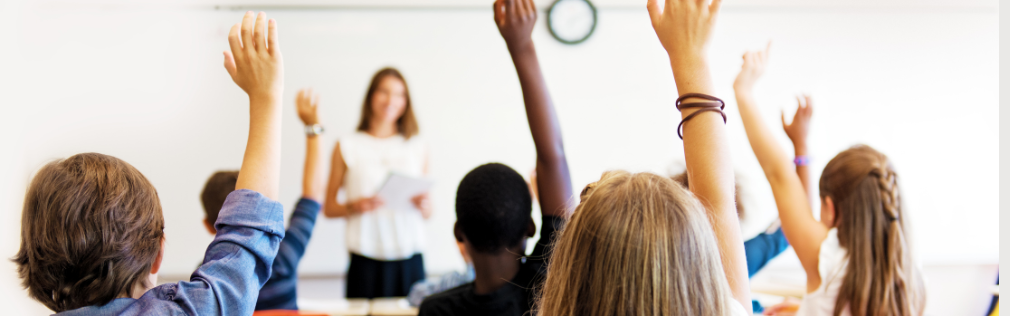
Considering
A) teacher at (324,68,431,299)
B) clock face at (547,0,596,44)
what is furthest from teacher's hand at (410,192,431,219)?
clock face at (547,0,596,44)

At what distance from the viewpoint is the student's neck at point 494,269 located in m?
0.99

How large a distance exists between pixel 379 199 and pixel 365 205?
104 millimetres

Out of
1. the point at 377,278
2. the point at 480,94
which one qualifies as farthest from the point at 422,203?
the point at 480,94

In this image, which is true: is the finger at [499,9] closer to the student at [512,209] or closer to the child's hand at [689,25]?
the student at [512,209]

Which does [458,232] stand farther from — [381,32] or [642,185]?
[381,32]

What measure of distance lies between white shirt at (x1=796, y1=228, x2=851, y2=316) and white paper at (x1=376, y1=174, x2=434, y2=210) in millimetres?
1482

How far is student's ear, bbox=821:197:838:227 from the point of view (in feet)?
4.01

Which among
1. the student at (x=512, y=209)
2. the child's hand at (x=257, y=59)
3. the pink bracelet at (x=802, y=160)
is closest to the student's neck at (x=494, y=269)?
the student at (x=512, y=209)

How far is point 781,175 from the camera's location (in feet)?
3.83

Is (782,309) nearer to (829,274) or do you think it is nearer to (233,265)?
(829,274)

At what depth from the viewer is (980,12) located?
10.0 feet

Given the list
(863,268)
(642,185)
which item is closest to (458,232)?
(642,185)

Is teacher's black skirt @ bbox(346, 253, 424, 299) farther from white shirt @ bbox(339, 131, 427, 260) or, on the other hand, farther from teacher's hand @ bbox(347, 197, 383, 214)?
teacher's hand @ bbox(347, 197, 383, 214)

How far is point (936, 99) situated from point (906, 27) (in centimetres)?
46
